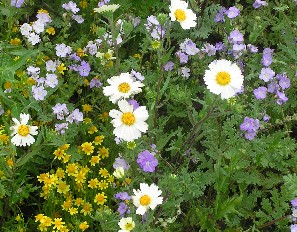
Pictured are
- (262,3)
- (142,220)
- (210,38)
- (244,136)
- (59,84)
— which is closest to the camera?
(142,220)

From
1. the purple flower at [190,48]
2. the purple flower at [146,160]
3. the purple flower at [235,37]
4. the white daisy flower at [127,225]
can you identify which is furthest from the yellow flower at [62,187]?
the purple flower at [235,37]

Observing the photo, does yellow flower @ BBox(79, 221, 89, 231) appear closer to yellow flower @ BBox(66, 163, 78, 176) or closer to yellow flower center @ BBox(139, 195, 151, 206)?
yellow flower @ BBox(66, 163, 78, 176)

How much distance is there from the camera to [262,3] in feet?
9.38

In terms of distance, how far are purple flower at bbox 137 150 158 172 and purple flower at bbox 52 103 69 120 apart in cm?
60

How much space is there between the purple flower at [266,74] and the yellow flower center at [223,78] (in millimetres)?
651

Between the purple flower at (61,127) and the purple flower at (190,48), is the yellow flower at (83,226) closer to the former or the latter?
the purple flower at (61,127)

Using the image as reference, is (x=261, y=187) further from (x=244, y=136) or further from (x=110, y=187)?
(x=110, y=187)

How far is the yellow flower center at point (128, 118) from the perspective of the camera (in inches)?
75.0

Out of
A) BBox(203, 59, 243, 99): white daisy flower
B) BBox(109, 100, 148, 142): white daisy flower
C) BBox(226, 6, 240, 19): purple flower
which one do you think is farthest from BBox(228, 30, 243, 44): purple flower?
BBox(109, 100, 148, 142): white daisy flower

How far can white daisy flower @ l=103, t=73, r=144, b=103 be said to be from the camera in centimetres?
197

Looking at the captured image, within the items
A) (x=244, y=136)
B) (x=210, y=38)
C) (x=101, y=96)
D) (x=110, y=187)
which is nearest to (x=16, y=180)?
(x=110, y=187)

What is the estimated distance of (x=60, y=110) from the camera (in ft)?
8.24

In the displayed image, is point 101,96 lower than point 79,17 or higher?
lower

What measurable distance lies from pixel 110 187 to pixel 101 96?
1.66 feet
